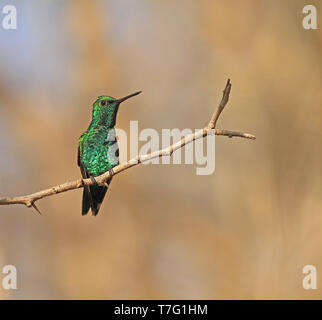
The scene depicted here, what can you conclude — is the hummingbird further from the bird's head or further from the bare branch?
the bare branch

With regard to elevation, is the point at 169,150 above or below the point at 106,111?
below

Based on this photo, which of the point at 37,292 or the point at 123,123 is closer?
the point at 37,292

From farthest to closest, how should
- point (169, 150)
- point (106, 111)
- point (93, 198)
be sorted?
1. point (106, 111)
2. point (93, 198)
3. point (169, 150)

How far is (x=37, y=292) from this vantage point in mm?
5445

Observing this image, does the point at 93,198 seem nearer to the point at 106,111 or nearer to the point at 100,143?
the point at 100,143

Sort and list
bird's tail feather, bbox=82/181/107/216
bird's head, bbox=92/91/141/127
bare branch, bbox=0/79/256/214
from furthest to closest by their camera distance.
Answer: bird's head, bbox=92/91/141/127 → bird's tail feather, bbox=82/181/107/216 → bare branch, bbox=0/79/256/214

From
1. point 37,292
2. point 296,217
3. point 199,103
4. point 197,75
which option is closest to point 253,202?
point 296,217

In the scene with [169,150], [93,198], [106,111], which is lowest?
[93,198]

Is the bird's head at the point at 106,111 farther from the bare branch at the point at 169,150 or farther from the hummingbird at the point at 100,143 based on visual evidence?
the bare branch at the point at 169,150

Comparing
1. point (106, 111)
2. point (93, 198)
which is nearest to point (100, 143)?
point (106, 111)

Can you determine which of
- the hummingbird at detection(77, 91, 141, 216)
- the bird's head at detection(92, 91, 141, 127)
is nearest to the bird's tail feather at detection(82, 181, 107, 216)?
the hummingbird at detection(77, 91, 141, 216)
